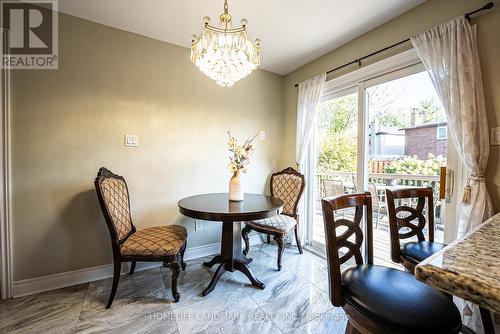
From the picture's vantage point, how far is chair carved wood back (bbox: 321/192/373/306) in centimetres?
99

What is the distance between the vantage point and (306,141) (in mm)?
2936

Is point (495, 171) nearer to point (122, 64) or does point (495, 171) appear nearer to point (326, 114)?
point (326, 114)

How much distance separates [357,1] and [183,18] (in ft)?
5.10

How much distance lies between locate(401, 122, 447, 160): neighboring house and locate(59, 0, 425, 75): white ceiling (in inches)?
41.1

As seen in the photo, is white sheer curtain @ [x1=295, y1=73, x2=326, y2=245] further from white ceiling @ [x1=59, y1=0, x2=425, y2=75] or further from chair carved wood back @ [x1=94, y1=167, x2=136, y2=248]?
chair carved wood back @ [x1=94, y1=167, x2=136, y2=248]

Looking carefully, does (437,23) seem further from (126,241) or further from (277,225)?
(126,241)

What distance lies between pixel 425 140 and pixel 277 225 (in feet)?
5.28

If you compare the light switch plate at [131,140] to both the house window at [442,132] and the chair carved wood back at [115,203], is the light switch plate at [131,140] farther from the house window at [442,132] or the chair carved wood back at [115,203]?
the house window at [442,132]

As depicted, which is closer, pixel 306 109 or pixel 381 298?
pixel 381 298

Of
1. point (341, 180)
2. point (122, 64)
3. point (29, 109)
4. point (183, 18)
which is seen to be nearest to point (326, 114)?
point (341, 180)

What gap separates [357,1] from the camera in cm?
183

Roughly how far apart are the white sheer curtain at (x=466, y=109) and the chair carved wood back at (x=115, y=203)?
8.58ft

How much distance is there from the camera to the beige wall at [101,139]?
191cm

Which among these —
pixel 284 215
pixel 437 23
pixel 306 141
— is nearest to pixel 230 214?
pixel 284 215
